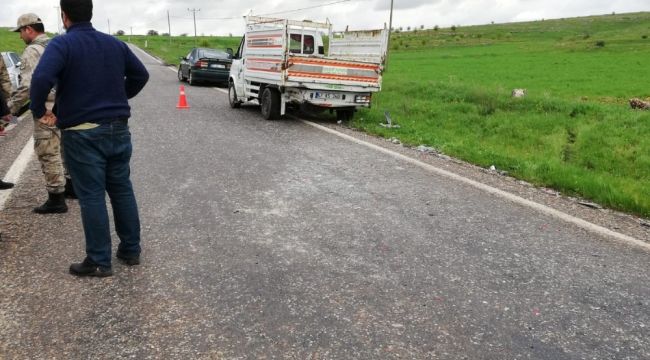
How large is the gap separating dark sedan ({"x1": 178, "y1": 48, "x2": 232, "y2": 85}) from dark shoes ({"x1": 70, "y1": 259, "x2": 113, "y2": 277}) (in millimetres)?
16852

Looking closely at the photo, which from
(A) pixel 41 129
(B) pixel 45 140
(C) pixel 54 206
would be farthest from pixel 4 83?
(C) pixel 54 206

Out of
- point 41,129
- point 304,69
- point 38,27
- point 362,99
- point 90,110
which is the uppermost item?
point 38,27

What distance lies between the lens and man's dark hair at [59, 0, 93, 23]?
3.45 meters

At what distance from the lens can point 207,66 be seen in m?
20.1

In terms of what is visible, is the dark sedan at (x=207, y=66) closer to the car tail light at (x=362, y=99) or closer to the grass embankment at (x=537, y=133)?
the grass embankment at (x=537, y=133)

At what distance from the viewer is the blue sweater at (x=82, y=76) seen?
133 inches

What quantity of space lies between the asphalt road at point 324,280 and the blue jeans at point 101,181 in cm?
24

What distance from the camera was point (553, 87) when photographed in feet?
77.9

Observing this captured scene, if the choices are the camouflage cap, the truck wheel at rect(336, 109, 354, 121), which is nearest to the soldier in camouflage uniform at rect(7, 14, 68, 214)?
the camouflage cap

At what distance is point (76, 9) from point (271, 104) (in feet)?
25.7

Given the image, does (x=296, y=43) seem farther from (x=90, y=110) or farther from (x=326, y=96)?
(x=90, y=110)

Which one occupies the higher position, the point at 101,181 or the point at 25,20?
the point at 25,20

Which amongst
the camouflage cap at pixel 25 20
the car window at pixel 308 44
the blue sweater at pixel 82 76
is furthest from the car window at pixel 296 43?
the blue sweater at pixel 82 76

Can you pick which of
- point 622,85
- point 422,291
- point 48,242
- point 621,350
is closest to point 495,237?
point 422,291
